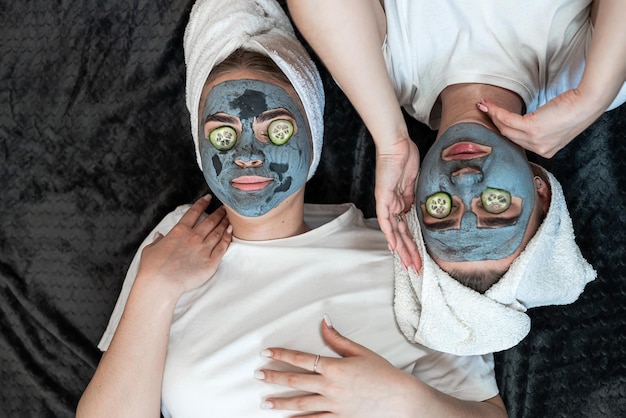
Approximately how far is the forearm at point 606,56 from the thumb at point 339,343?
0.63 m

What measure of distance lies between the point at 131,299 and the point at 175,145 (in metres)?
0.49

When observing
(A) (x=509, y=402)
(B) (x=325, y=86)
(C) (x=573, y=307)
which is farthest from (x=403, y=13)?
(A) (x=509, y=402)

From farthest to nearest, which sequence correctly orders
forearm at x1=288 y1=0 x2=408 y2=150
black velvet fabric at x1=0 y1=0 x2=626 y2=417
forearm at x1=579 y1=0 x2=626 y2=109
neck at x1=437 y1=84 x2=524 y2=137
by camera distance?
black velvet fabric at x1=0 y1=0 x2=626 y2=417 < neck at x1=437 y1=84 x2=524 y2=137 < forearm at x1=288 y1=0 x2=408 y2=150 < forearm at x1=579 y1=0 x2=626 y2=109

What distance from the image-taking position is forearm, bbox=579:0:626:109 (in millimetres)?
1265

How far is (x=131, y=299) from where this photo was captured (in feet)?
4.87

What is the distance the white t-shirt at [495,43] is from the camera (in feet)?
4.80

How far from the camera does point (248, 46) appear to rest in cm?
150

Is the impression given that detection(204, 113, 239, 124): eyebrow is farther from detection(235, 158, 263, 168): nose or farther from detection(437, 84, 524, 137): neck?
detection(437, 84, 524, 137): neck

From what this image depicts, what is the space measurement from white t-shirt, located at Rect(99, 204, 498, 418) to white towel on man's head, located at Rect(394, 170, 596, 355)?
6cm

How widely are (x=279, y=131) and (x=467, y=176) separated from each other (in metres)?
0.38

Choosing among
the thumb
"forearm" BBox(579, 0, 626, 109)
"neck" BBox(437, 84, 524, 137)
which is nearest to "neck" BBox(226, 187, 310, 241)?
Answer: the thumb

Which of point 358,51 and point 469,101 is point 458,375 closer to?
point 469,101

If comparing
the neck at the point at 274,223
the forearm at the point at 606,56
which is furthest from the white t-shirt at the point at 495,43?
the neck at the point at 274,223

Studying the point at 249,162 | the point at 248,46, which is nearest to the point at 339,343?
the point at 249,162
